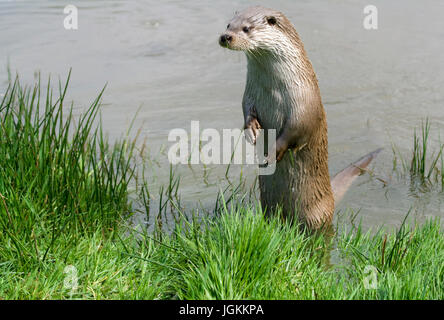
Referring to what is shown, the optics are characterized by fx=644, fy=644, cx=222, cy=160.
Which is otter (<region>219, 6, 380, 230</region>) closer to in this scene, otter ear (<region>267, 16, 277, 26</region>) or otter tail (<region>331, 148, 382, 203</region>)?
otter ear (<region>267, 16, 277, 26</region>)

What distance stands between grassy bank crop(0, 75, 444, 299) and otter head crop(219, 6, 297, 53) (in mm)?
811

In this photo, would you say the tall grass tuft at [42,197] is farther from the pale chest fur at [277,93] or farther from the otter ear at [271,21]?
the otter ear at [271,21]

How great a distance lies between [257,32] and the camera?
3.05m

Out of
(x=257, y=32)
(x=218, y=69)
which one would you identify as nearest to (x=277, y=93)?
(x=257, y=32)

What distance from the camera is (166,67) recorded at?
256 inches

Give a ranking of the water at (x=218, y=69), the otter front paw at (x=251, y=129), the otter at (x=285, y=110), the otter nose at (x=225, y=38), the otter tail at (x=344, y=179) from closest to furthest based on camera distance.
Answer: the otter nose at (x=225, y=38)
the otter at (x=285, y=110)
the otter front paw at (x=251, y=129)
the otter tail at (x=344, y=179)
the water at (x=218, y=69)

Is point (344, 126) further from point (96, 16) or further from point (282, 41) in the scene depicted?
point (96, 16)

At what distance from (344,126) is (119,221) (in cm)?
250

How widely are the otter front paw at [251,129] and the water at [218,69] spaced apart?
0.85 meters

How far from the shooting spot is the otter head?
2982 millimetres

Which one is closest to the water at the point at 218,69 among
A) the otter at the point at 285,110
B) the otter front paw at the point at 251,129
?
the otter at the point at 285,110

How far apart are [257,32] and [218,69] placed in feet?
11.2

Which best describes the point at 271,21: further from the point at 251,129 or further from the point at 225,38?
the point at 251,129

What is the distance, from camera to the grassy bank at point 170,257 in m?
2.34
